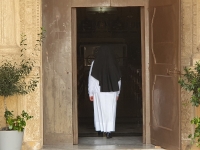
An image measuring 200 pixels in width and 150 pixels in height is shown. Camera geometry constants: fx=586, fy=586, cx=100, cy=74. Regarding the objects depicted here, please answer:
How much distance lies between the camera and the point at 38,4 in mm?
8203

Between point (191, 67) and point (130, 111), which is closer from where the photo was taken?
point (191, 67)

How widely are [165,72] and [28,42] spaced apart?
1976mm

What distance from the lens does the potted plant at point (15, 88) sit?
7570mm

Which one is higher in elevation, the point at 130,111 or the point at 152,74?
the point at 152,74

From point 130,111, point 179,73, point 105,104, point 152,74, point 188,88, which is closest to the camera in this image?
point 188,88

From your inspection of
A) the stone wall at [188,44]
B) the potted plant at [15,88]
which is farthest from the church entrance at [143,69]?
the potted plant at [15,88]

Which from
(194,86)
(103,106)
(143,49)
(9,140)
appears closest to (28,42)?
(9,140)

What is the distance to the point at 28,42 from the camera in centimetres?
817

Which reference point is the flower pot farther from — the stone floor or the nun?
the nun

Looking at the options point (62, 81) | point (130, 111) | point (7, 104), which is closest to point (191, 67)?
point (62, 81)

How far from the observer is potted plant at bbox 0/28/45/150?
24.8 ft

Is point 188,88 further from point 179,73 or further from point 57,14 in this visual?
point 57,14

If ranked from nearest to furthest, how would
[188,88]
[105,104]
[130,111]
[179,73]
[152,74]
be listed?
[188,88], [179,73], [152,74], [105,104], [130,111]

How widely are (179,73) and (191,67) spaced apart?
20cm
